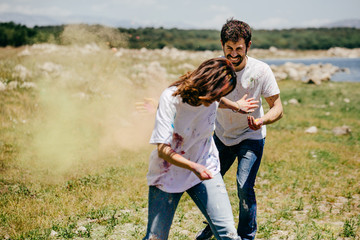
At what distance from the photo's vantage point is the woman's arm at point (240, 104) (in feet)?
10.7

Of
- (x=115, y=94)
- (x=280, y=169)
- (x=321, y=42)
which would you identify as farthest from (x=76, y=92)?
(x=321, y=42)

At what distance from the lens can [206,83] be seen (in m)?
2.44

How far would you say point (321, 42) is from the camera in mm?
107000

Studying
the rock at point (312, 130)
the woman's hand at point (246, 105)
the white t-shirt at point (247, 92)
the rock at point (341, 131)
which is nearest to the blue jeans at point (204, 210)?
the woman's hand at point (246, 105)

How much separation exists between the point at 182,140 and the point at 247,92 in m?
1.28

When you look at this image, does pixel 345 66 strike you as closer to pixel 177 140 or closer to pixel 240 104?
pixel 240 104

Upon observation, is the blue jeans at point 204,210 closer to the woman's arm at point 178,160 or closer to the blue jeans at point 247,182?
the woman's arm at point 178,160

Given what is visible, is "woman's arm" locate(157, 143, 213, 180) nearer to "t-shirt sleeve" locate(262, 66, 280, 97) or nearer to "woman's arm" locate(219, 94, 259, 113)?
"woman's arm" locate(219, 94, 259, 113)

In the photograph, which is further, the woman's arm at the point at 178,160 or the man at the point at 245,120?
the man at the point at 245,120

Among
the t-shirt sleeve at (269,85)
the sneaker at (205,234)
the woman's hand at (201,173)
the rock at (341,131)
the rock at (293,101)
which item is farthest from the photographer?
the rock at (293,101)

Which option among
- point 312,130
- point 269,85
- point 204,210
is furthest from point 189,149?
point 312,130

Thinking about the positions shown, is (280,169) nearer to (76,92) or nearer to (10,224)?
(10,224)

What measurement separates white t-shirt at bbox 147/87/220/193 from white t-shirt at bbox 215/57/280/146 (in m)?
0.96

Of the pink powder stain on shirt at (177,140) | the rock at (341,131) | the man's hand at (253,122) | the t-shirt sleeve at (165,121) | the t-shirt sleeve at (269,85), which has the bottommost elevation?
the rock at (341,131)
